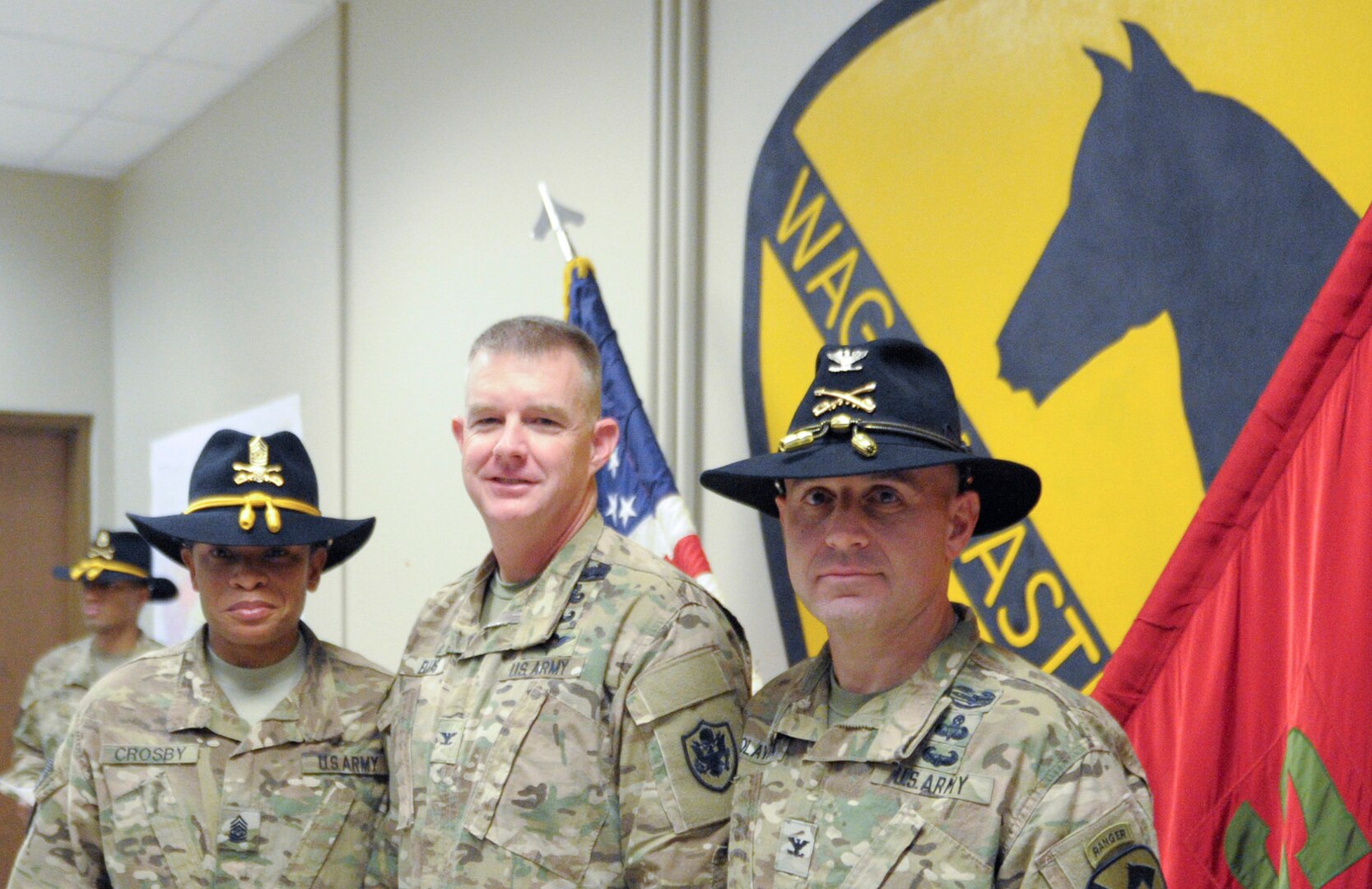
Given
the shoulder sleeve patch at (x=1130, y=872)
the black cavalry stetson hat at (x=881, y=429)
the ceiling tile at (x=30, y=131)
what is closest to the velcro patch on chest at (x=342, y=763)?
the black cavalry stetson hat at (x=881, y=429)

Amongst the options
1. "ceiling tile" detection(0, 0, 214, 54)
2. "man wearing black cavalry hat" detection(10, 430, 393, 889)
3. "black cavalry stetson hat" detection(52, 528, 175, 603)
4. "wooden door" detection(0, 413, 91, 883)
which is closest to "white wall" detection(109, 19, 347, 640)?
"wooden door" detection(0, 413, 91, 883)

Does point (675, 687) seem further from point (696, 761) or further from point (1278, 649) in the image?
point (1278, 649)

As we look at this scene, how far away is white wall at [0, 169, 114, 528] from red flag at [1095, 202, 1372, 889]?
18.7 ft

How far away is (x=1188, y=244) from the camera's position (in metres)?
1.86

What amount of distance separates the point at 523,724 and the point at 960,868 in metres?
0.62

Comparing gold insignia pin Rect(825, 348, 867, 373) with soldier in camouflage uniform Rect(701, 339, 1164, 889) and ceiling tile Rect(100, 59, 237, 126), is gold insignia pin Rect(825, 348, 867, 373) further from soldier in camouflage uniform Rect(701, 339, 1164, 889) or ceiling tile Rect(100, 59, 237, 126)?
ceiling tile Rect(100, 59, 237, 126)

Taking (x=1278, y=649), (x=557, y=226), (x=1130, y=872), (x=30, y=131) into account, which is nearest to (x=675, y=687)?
(x=1130, y=872)

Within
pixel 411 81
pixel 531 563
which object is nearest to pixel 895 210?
pixel 531 563

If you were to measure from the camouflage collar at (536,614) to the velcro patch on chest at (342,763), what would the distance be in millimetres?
256

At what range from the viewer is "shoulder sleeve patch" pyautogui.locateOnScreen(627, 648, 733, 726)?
162cm

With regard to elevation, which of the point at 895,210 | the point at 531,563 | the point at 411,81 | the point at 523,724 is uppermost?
the point at 411,81

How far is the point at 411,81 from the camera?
4074 mm

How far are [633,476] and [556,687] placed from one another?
1.04 meters

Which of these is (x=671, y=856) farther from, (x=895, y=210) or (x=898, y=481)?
(x=895, y=210)
